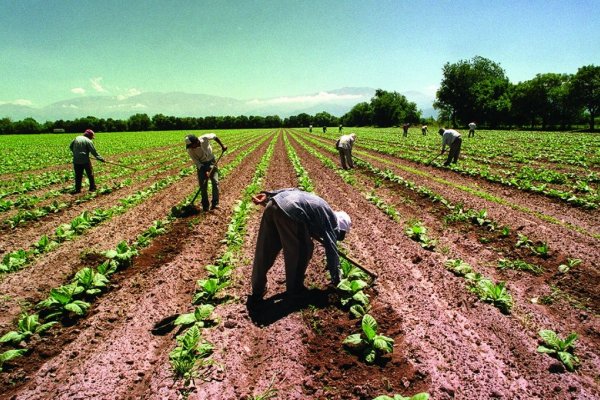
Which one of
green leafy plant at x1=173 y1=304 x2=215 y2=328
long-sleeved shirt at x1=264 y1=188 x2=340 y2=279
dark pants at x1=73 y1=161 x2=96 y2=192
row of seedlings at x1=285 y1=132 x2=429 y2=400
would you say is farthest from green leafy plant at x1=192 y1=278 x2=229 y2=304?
dark pants at x1=73 y1=161 x2=96 y2=192

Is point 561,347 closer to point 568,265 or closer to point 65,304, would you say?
point 568,265

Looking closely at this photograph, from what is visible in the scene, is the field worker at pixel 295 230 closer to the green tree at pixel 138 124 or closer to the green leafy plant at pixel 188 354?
the green leafy plant at pixel 188 354

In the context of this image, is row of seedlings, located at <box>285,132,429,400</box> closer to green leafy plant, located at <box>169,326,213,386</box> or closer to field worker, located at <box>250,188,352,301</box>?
field worker, located at <box>250,188,352,301</box>

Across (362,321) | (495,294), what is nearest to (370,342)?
(362,321)

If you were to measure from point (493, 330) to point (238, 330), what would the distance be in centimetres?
349

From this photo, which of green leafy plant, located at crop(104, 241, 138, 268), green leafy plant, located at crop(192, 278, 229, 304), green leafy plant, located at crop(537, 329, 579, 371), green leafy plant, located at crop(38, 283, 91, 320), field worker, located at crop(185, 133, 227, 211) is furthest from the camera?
field worker, located at crop(185, 133, 227, 211)

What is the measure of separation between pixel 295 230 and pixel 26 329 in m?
3.92

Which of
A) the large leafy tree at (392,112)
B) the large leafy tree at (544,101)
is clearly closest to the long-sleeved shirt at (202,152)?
the large leafy tree at (544,101)

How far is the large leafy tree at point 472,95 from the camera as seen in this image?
68.6 meters

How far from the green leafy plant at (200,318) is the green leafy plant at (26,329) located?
5.86 feet

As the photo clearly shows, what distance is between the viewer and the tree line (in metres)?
53.7

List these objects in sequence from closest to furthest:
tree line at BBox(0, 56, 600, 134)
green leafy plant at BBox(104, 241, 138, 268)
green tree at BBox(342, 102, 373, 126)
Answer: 1. green leafy plant at BBox(104, 241, 138, 268)
2. tree line at BBox(0, 56, 600, 134)
3. green tree at BBox(342, 102, 373, 126)

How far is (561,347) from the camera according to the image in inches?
155

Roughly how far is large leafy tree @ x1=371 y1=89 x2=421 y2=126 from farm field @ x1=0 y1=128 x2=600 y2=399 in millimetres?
93020
